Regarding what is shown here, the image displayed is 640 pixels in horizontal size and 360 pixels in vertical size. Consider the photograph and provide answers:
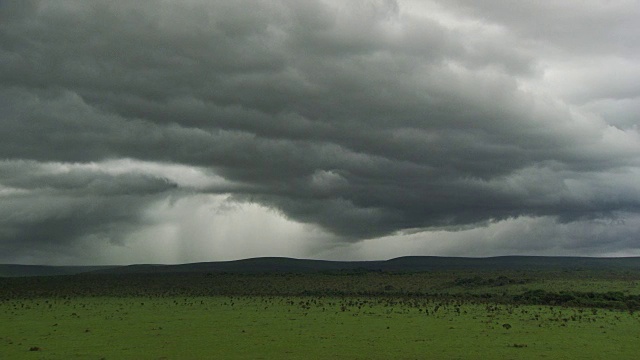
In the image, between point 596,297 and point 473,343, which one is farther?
point 596,297

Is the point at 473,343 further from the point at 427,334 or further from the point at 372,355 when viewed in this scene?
the point at 372,355

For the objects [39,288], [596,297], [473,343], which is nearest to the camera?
[473,343]

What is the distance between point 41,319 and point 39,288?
72754mm

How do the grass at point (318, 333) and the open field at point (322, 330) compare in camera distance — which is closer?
the grass at point (318, 333)

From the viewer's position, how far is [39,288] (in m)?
128

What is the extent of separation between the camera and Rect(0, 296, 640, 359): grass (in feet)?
126

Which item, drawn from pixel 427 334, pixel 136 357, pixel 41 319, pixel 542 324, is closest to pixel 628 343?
pixel 542 324

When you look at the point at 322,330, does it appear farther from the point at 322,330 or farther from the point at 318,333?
the point at 318,333

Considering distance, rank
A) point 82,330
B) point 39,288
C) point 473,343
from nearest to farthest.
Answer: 1. point 473,343
2. point 82,330
3. point 39,288

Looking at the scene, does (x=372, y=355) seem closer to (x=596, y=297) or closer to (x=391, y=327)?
(x=391, y=327)

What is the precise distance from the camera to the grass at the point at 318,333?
38.3 m

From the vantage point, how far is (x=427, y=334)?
4728 centimetres

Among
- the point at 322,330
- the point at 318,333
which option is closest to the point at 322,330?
the point at 322,330

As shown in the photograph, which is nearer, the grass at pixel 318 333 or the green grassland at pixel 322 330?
the grass at pixel 318 333
